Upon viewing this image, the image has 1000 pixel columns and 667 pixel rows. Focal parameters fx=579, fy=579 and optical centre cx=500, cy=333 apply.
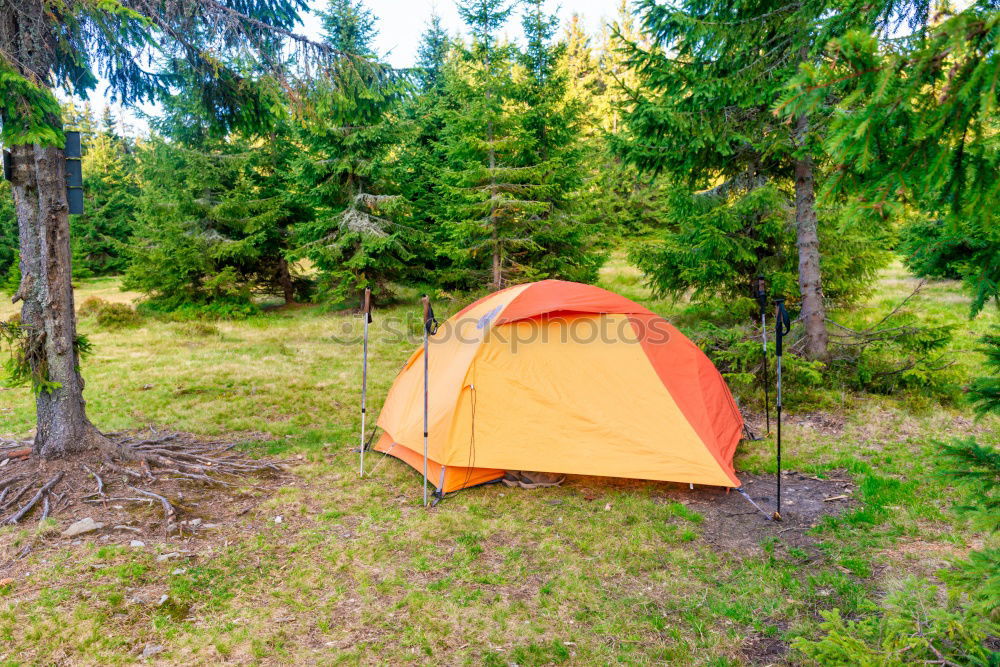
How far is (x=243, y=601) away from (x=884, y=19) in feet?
20.2

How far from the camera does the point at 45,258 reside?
17.1 feet

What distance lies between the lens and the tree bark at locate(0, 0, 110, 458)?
16.6ft

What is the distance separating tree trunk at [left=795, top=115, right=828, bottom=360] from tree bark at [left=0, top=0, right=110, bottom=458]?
8307 mm

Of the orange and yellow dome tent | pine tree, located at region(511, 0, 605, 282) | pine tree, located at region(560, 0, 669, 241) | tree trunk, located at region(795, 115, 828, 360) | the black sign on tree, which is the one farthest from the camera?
pine tree, located at region(511, 0, 605, 282)

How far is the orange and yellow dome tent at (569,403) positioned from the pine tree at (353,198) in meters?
9.99

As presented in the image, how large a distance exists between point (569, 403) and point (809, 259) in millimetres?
4488

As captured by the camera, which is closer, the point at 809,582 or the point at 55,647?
the point at 55,647

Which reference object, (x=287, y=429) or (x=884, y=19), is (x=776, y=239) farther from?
(x=287, y=429)

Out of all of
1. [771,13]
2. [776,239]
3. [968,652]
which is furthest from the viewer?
[776,239]

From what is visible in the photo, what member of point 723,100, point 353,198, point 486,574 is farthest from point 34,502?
point 353,198

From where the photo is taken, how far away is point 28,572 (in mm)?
4207

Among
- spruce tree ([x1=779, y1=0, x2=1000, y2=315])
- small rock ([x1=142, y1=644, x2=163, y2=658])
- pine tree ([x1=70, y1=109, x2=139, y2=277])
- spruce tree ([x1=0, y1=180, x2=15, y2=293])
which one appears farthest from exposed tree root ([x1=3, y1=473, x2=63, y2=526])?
spruce tree ([x1=0, y1=180, x2=15, y2=293])

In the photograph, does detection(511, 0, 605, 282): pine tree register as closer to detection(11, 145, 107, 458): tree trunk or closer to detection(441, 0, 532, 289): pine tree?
detection(441, 0, 532, 289): pine tree

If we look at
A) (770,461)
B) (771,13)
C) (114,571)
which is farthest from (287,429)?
(771,13)
